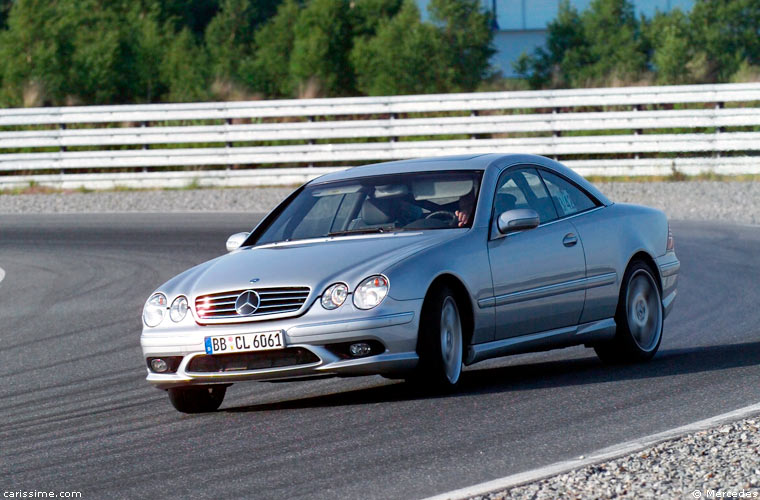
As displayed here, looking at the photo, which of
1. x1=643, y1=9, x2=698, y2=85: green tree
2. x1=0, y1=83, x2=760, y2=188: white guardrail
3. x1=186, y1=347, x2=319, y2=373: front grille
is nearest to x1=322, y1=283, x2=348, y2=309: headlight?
x1=186, y1=347, x2=319, y2=373: front grille

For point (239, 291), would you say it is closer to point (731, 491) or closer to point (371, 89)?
point (731, 491)

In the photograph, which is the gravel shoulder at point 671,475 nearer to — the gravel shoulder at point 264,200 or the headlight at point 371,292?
the headlight at point 371,292

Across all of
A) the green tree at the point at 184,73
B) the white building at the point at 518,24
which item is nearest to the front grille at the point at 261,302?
the green tree at the point at 184,73

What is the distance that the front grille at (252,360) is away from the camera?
757 centimetres

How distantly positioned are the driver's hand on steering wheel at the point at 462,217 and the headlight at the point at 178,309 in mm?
1752

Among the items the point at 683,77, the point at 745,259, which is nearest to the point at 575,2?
the point at 683,77

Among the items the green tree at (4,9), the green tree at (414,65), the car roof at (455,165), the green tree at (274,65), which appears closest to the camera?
the car roof at (455,165)

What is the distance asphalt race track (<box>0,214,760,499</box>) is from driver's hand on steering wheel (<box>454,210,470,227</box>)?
985 mm

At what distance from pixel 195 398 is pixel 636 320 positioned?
3094 millimetres

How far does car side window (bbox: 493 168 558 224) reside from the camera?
349 inches

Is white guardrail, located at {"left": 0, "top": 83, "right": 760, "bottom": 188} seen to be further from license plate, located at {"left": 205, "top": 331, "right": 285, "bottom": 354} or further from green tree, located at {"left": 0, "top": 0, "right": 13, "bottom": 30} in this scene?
green tree, located at {"left": 0, "top": 0, "right": 13, "bottom": 30}

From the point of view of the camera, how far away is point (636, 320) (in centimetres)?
940

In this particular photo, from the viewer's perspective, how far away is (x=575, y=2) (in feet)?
185

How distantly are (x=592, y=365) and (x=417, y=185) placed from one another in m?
1.79
